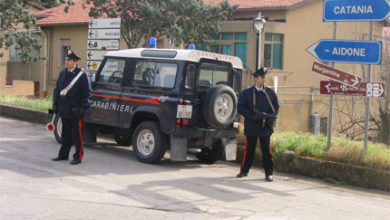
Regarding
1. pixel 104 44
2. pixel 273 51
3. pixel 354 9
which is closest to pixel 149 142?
pixel 354 9

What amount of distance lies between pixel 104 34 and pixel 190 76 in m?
5.66

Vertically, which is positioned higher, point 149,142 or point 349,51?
point 349,51

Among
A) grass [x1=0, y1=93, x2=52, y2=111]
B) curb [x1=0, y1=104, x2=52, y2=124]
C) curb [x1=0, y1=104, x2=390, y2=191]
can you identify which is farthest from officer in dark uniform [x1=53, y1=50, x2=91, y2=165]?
grass [x1=0, y1=93, x2=52, y2=111]

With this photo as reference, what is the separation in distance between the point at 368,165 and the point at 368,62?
173cm

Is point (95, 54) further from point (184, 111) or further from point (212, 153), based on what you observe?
point (184, 111)

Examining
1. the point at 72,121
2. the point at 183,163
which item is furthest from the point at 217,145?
the point at 72,121

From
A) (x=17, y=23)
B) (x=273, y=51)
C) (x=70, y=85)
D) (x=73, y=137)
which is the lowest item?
(x=73, y=137)

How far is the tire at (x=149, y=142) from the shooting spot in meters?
9.12

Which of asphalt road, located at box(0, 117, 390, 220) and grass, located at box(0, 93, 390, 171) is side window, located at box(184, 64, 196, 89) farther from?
grass, located at box(0, 93, 390, 171)

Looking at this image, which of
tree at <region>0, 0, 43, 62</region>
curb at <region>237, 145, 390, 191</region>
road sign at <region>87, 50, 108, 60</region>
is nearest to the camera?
curb at <region>237, 145, 390, 191</region>

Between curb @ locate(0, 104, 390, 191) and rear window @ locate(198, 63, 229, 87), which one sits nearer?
curb @ locate(0, 104, 390, 191)

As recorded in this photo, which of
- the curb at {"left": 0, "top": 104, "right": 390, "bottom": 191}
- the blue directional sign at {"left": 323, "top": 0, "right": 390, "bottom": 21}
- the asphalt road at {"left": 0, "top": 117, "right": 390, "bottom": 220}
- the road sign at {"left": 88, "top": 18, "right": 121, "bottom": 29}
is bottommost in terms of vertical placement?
the asphalt road at {"left": 0, "top": 117, "right": 390, "bottom": 220}

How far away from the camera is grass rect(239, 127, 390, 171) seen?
852cm

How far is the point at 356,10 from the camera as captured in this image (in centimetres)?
894
